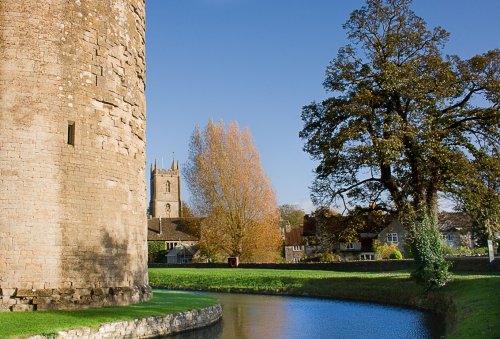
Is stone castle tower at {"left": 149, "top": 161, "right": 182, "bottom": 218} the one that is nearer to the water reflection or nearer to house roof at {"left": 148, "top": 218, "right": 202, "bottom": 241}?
house roof at {"left": 148, "top": 218, "right": 202, "bottom": 241}

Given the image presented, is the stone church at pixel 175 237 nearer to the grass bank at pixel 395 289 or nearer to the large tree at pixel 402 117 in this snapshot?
the grass bank at pixel 395 289

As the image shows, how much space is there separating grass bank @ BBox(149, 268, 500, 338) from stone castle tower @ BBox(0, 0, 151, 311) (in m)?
9.74

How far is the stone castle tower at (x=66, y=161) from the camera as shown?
539 inches

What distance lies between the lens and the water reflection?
1378cm

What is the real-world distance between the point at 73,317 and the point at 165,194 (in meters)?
96.0

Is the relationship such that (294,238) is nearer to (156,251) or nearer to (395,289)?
Answer: (156,251)

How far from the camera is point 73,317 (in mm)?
12398

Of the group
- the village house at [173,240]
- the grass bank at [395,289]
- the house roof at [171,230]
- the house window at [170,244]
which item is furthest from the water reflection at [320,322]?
the house roof at [171,230]

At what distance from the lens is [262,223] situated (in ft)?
159

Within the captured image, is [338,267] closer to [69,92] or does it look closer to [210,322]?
[210,322]

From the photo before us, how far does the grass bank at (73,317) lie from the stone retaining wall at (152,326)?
0.45 feet

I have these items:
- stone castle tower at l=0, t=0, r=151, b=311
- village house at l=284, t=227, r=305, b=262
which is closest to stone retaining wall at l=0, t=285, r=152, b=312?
stone castle tower at l=0, t=0, r=151, b=311

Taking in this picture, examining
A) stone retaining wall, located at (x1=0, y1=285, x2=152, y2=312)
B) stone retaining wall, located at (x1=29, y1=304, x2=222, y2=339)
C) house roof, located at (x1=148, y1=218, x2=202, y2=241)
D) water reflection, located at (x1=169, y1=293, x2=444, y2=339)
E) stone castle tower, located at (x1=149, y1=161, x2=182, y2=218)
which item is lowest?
water reflection, located at (x1=169, y1=293, x2=444, y2=339)

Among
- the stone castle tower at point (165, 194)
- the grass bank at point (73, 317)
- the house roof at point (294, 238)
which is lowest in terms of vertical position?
the grass bank at point (73, 317)
